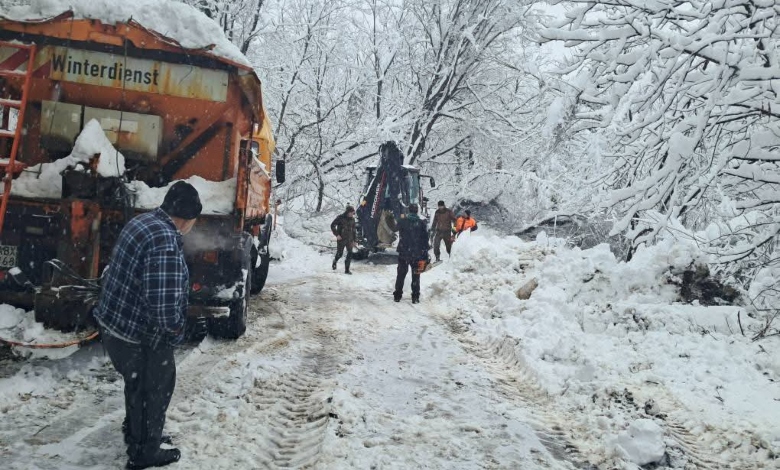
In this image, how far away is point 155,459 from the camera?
10.6ft

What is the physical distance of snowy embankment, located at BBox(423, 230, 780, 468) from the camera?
4094 millimetres

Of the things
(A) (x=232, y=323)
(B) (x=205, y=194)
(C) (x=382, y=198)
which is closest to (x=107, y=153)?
(B) (x=205, y=194)

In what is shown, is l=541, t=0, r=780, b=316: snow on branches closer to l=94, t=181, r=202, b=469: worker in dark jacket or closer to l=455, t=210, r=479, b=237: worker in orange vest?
l=94, t=181, r=202, b=469: worker in dark jacket

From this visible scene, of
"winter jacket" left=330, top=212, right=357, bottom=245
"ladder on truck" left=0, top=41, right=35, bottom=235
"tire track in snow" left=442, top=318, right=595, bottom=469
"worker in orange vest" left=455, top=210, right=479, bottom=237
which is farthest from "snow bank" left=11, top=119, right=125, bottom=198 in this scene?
"worker in orange vest" left=455, top=210, right=479, bottom=237

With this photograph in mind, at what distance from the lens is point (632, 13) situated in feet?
15.1

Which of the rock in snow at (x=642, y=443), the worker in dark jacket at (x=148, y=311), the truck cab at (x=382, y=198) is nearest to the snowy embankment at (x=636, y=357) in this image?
the rock in snow at (x=642, y=443)

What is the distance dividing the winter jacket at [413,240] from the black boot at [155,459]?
22.7 ft

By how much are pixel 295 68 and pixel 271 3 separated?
2538 millimetres

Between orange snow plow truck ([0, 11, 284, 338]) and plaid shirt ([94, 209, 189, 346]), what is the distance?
1568mm

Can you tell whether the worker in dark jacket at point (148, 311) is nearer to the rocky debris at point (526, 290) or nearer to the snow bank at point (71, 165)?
the snow bank at point (71, 165)

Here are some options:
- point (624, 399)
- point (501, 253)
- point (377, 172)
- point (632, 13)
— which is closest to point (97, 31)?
point (632, 13)

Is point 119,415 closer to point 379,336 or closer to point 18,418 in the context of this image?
point 18,418

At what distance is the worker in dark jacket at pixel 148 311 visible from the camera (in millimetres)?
3096

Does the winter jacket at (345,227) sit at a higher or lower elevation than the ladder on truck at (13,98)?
lower
